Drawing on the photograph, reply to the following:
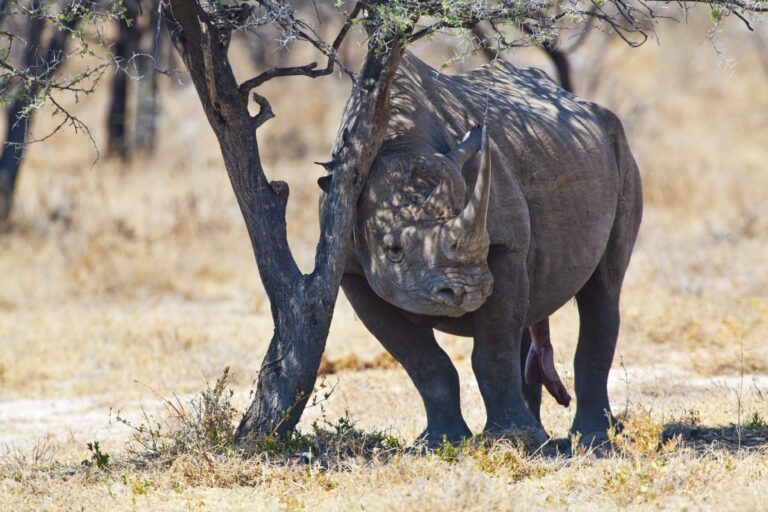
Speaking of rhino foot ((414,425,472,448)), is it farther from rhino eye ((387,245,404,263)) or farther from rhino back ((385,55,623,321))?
rhino eye ((387,245,404,263))

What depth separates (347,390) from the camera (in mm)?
9133

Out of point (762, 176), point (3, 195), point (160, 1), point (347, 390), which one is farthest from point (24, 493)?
point (762, 176)

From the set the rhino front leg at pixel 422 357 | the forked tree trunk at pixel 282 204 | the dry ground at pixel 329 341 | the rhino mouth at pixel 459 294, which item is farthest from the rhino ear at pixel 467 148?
the dry ground at pixel 329 341

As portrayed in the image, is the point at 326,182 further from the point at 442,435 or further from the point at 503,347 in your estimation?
the point at 442,435

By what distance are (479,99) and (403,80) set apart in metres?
0.59

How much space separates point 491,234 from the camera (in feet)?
20.5

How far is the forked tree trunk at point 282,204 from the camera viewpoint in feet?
20.6

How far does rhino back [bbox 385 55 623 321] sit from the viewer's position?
644 centimetres

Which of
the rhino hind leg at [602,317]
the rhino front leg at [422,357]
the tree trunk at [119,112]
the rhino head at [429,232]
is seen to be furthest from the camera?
the tree trunk at [119,112]

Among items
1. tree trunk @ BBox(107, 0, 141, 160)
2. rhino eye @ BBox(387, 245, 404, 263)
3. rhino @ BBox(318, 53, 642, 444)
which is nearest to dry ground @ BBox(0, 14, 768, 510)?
rhino @ BBox(318, 53, 642, 444)

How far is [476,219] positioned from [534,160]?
1327mm

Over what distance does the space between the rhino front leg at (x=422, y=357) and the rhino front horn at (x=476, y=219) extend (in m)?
0.93

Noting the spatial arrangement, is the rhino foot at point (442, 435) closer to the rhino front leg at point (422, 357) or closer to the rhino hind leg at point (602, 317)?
the rhino front leg at point (422, 357)

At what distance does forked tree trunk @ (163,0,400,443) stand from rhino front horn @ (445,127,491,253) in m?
0.70
